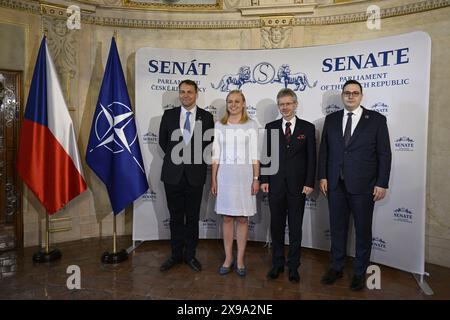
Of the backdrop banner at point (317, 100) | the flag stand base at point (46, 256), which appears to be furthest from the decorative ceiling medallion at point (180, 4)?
the flag stand base at point (46, 256)

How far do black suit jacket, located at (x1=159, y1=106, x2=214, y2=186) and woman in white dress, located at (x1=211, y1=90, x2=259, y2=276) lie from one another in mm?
216

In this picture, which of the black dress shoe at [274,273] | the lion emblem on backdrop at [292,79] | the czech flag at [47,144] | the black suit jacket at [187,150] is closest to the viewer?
the black dress shoe at [274,273]

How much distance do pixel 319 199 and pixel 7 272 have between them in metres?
3.11

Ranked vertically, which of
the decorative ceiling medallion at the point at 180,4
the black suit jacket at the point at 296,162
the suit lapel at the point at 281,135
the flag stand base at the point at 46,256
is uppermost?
the decorative ceiling medallion at the point at 180,4

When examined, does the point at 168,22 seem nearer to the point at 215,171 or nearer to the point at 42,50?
the point at 42,50

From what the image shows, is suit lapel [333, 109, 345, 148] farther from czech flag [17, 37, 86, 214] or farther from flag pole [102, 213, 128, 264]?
czech flag [17, 37, 86, 214]

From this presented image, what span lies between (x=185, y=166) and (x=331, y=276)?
1593mm

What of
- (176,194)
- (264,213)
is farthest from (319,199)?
(176,194)

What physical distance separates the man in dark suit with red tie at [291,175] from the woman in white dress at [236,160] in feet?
0.49

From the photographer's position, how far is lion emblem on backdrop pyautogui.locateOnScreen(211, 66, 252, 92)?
12.5 feet

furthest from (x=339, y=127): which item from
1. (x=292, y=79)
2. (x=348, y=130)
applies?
(x=292, y=79)

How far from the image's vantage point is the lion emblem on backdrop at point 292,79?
3627 mm

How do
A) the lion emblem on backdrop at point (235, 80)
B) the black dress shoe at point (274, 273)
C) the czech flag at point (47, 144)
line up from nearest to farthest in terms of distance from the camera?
1. the black dress shoe at point (274, 273)
2. the czech flag at point (47, 144)
3. the lion emblem on backdrop at point (235, 80)

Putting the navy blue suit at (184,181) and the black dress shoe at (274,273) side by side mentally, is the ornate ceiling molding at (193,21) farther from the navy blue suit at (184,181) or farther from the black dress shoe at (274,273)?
the black dress shoe at (274,273)
